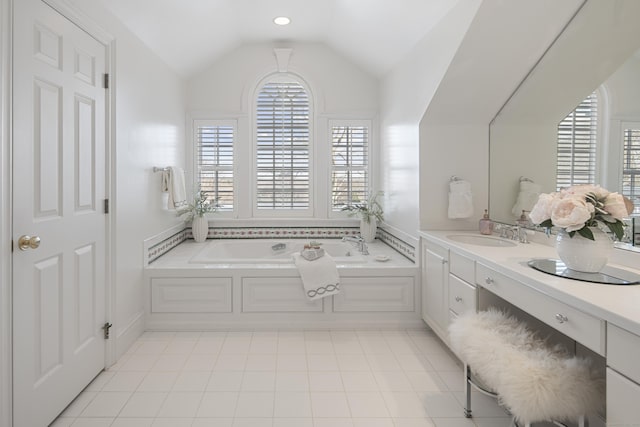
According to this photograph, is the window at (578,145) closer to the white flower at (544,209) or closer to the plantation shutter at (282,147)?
the white flower at (544,209)

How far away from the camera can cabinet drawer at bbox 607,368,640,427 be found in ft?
3.49

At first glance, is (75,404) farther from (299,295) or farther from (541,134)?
(541,134)

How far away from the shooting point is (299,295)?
118 inches

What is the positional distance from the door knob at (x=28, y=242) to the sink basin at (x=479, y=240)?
232cm

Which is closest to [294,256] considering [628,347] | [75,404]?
[75,404]

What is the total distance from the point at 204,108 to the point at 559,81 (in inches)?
127

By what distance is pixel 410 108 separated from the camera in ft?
10.3

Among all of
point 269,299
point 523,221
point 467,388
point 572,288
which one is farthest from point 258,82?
point 572,288

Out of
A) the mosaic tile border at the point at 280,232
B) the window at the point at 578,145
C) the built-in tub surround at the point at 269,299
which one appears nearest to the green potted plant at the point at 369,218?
the mosaic tile border at the point at 280,232

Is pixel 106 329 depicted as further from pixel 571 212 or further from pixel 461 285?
pixel 571 212

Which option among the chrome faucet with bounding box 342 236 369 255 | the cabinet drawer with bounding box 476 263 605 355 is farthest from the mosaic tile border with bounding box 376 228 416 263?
the cabinet drawer with bounding box 476 263 605 355

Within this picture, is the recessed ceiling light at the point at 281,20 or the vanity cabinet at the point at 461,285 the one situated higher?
the recessed ceiling light at the point at 281,20

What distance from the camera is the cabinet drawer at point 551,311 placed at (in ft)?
4.00

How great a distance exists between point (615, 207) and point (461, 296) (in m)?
0.98
